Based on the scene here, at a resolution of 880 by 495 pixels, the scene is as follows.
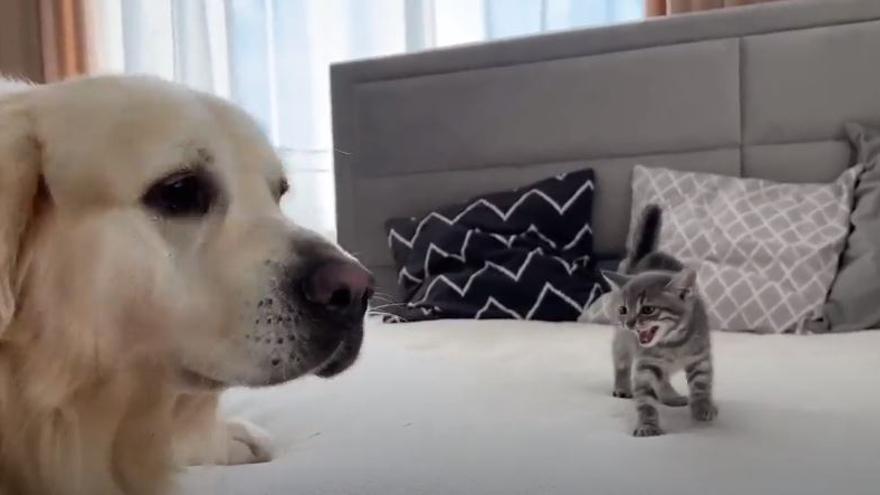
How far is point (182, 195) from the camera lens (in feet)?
3.22

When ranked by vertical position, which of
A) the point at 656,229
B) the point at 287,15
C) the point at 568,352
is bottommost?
the point at 568,352

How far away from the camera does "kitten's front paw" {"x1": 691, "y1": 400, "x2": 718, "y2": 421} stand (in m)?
1.17

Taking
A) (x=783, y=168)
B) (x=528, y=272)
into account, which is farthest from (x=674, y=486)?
(x=783, y=168)

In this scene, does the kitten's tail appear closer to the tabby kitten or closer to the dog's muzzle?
the tabby kitten

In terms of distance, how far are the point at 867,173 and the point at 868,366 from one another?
814 millimetres

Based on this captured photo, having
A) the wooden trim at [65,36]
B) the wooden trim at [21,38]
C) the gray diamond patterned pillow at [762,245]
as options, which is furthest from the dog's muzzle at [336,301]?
the wooden trim at [21,38]

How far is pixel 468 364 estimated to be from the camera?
63.7 inches

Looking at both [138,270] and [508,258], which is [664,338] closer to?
[138,270]

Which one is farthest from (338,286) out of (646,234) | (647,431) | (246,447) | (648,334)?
(646,234)

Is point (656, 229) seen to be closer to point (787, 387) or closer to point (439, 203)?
point (787, 387)

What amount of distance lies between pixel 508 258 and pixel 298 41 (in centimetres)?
148

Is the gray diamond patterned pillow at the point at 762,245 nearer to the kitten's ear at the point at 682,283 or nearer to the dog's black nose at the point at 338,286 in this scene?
the kitten's ear at the point at 682,283

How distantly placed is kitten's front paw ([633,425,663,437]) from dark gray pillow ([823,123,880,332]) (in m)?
1.02

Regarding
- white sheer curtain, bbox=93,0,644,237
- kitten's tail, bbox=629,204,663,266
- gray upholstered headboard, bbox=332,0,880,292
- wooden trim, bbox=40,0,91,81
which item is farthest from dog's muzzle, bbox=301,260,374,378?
wooden trim, bbox=40,0,91,81
